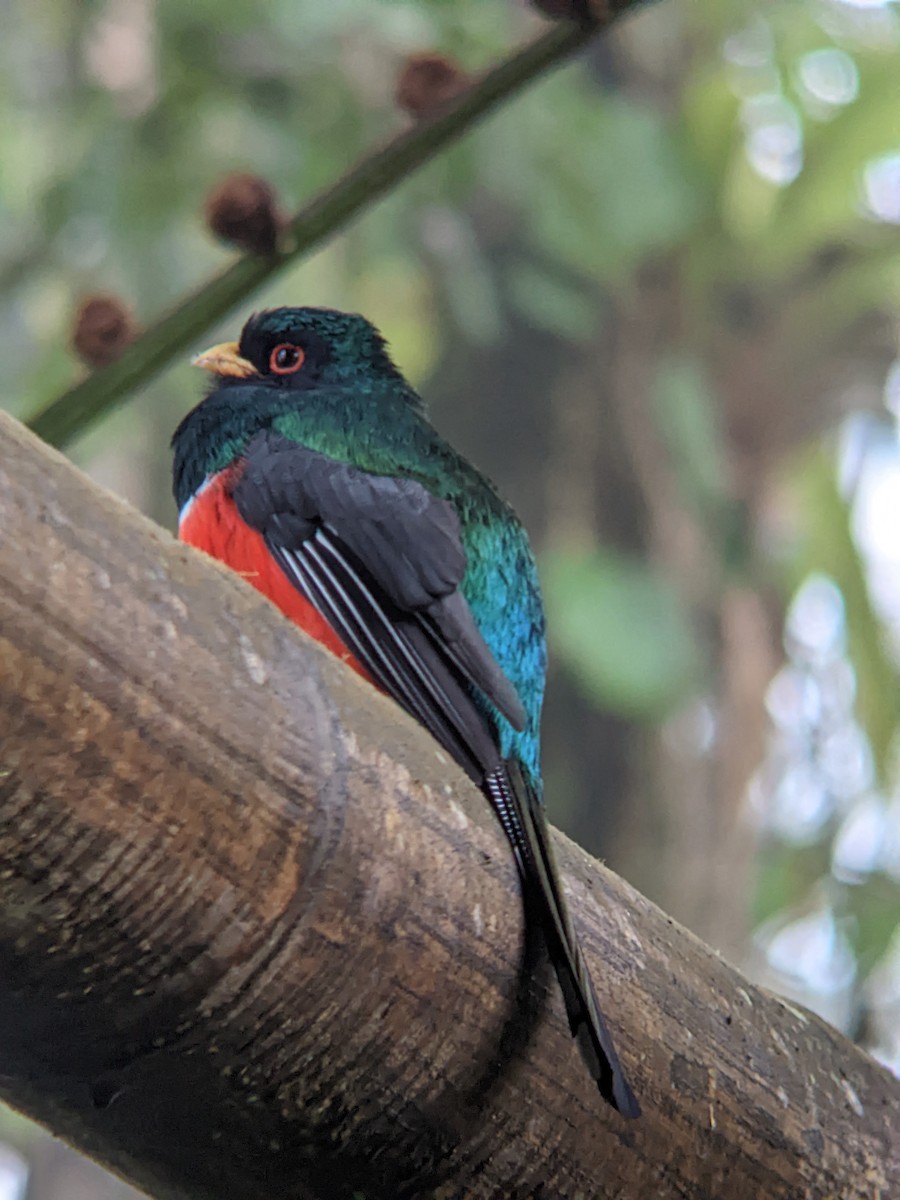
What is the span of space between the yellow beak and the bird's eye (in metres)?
0.04

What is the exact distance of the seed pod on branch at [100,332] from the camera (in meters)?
1.84

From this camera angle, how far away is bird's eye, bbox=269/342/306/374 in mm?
2703

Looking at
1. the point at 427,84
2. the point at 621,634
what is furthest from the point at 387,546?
the point at 621,634

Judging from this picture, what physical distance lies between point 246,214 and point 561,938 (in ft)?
3.10

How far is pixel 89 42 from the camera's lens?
441cm

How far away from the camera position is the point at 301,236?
74.3 inches

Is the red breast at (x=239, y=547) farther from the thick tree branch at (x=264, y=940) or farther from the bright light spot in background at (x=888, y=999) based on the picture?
the bright light spot in background at (x=888, y=999)

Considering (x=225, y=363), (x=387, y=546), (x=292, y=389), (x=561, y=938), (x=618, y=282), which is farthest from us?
(x=618, y=282)

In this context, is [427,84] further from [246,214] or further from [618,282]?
[618,282]

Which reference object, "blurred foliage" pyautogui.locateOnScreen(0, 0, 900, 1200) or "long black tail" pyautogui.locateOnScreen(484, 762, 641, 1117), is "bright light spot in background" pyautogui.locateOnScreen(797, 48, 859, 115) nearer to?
"blurred foliage" pyautogui.locateOnScreen(0, 0, 900, 1200)

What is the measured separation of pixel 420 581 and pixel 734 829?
10.0 feet

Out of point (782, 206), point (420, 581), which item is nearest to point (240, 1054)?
point (420, 581)

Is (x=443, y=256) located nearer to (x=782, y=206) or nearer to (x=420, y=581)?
(x=782, y=206)

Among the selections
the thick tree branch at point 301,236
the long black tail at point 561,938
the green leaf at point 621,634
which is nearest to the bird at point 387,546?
the long black tail at point 561,938
